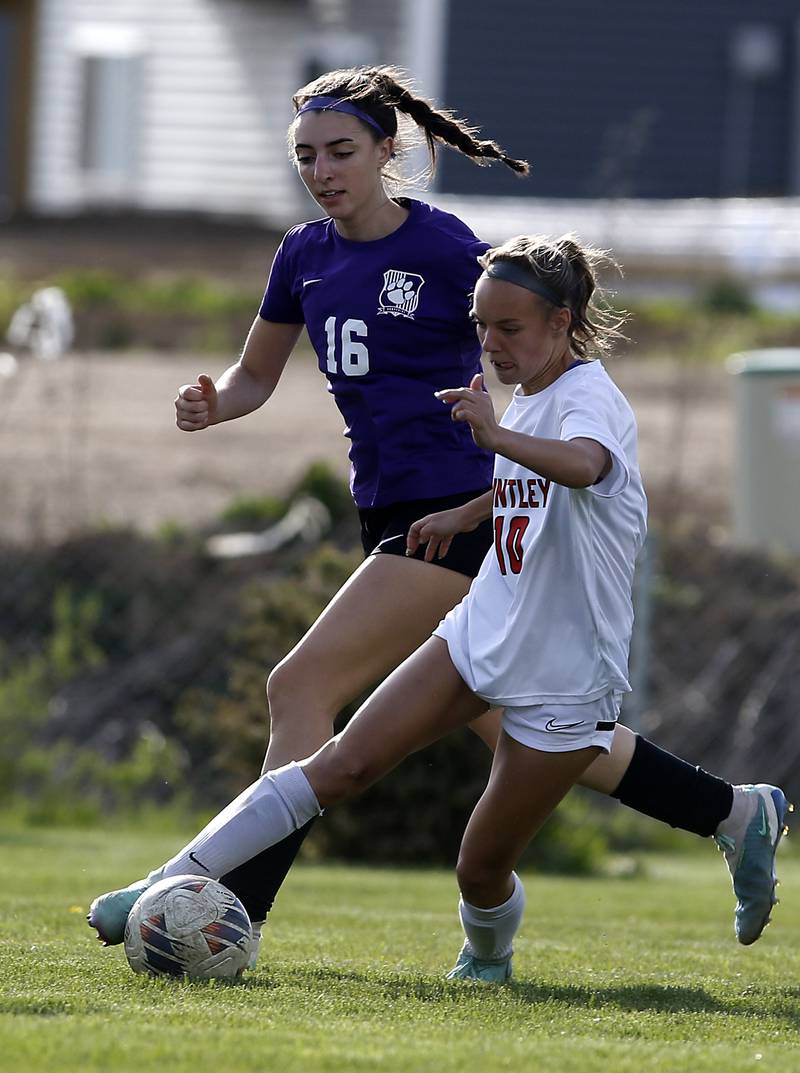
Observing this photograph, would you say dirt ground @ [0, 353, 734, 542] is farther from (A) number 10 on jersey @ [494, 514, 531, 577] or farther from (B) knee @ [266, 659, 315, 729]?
(A) number 10 on jersey @ [494, 514, 531, 577]

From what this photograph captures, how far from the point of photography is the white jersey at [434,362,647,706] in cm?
477

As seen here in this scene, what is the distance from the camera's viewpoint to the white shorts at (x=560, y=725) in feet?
15.7

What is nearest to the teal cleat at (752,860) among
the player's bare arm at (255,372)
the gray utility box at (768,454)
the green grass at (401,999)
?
the green grass at (401,999)

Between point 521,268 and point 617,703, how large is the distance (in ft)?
3.54

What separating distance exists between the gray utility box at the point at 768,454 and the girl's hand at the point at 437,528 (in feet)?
25.2

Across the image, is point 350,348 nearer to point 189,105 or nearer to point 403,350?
point 403,350

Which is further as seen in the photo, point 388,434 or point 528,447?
point 388,434

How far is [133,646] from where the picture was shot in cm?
1187

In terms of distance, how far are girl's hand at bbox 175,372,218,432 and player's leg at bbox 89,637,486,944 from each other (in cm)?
97

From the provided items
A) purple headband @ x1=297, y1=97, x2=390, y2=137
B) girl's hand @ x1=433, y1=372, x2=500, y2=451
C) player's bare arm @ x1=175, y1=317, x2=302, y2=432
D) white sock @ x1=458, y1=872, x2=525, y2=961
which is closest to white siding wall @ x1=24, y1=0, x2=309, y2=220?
player's bare arm @ x1=175, y1=317, x2=302, y2=432

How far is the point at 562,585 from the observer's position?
4789mm

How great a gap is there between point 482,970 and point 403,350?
5.32 ft

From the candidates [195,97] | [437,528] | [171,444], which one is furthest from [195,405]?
[195,97]

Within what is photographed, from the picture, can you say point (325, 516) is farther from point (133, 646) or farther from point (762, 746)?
point (762, 746)
